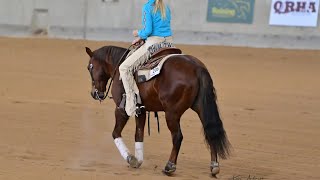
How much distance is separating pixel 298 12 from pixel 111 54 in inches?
511

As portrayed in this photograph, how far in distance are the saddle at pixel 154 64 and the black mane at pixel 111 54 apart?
66 centimetres

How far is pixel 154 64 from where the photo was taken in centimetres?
905

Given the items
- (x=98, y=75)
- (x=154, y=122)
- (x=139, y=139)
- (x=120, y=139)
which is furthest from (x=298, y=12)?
(x=120, y=139)

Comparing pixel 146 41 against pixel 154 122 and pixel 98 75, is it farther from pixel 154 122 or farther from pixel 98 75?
pixel 154 122

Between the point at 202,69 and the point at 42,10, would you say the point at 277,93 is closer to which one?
the point at 202,69

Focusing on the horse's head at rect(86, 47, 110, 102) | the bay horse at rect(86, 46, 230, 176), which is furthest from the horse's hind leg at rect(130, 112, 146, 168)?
the horse's head at rect(86, 47, 110, 102)

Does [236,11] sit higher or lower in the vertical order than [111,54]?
lower

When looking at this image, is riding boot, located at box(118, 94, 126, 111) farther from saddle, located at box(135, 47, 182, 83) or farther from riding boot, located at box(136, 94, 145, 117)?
saddle, located at box(135, 47, 182, 83)

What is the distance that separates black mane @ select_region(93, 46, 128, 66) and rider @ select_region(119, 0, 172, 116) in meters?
0.51

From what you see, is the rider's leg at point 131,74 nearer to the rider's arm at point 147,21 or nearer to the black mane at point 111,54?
the rider's arm at point 147,21

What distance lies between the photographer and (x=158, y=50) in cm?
927

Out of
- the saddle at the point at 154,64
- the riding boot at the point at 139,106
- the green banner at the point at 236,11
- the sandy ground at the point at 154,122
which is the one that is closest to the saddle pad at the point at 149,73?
the saddle at the point at 154,64

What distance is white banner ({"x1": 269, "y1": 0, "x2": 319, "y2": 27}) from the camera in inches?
852

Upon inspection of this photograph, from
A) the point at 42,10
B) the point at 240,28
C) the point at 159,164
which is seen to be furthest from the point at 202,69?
the point at 42,10
